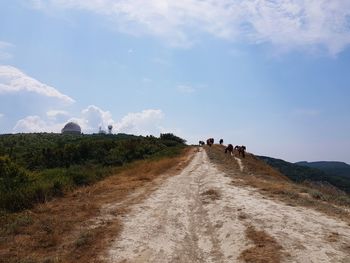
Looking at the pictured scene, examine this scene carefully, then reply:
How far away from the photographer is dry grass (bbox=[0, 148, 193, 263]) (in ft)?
39.3

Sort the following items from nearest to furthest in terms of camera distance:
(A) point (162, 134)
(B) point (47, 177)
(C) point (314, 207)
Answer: (C) point (314, 207), (B) point (47, 177), (A) point (162, 134)

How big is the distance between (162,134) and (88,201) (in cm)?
7464

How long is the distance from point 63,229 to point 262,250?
635 cm

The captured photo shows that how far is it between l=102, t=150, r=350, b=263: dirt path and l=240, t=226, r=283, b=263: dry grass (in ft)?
0.51

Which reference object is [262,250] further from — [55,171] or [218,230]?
[55,171]

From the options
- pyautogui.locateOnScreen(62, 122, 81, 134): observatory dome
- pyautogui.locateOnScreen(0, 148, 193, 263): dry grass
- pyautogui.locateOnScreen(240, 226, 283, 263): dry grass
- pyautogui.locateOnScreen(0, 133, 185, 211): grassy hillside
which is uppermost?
pyautogui.locateOnScreen(62, 122, 81, 134): observatory dome

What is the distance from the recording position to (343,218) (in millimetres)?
15484

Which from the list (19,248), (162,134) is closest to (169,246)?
(19,248)

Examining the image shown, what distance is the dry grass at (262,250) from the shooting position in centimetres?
1124

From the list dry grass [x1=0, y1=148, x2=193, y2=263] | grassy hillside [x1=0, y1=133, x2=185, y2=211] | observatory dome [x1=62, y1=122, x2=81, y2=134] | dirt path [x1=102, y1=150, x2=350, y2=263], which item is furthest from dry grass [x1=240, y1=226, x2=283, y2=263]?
observatory dome [x1=62, y1=122, x2=81, y2=134]

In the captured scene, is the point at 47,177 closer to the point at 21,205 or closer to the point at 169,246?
the point at 21,205

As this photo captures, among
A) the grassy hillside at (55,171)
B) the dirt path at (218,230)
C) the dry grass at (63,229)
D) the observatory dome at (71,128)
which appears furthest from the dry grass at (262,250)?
the observatory dome at (71,128)

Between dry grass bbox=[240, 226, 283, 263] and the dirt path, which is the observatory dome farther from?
dry grass bbox=[240, 226, 283, 263]

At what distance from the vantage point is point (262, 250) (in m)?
11.9
